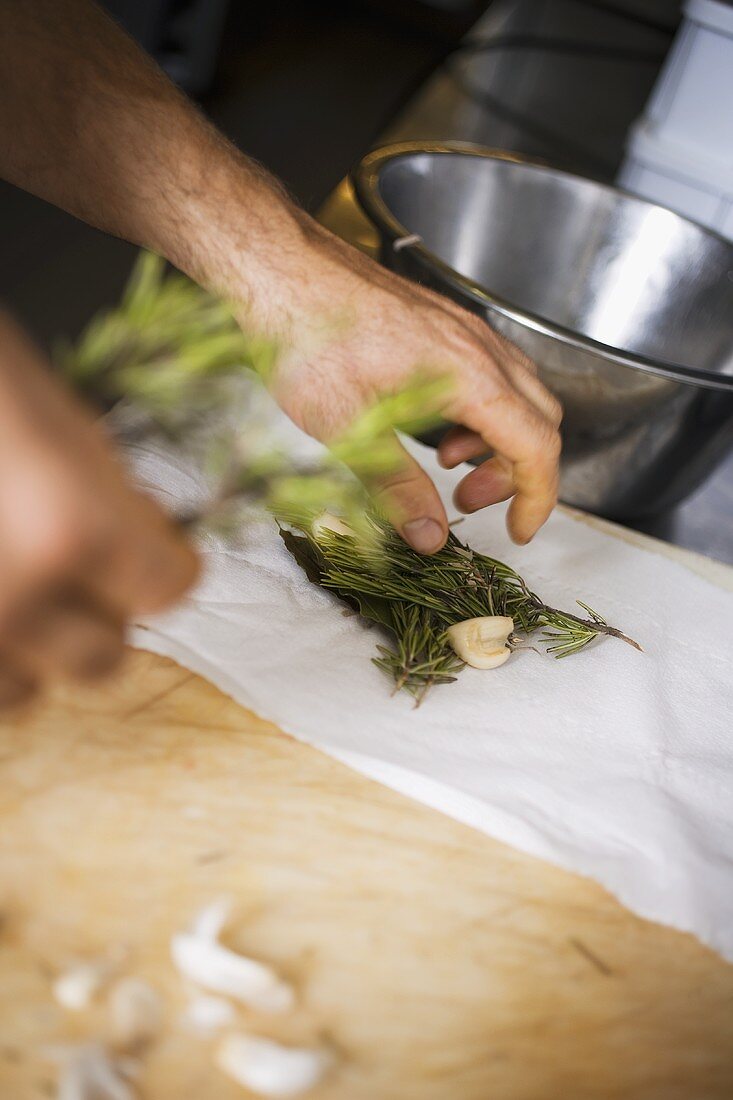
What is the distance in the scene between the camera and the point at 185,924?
1.60 feet

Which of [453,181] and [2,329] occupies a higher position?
[2,329]

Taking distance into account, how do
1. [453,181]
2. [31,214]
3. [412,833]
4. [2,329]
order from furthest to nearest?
[31,214], [453,181], [412,833], [2,329]

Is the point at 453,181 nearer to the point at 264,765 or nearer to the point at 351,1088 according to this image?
the point at 264,765

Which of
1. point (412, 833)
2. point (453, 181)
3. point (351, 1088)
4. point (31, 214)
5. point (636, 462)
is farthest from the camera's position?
point (31, 214)

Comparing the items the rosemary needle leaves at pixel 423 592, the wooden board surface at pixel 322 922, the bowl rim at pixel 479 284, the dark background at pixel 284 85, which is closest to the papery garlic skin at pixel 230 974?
the wooden board surface at pixel 322 922

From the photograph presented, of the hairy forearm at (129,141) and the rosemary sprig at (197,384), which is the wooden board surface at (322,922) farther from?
the hairy forearm at (129,141)

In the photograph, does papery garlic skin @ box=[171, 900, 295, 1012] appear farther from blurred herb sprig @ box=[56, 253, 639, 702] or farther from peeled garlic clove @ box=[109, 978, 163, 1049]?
blurred herb sprig @ box=[56, 253, 639, 702]

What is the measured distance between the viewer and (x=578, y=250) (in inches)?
47.4

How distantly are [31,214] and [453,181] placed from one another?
1238 mm

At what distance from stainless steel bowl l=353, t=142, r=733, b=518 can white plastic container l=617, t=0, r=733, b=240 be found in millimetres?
589

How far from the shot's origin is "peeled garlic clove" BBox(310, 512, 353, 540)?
0.72 meters

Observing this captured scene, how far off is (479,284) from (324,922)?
591 millimetres

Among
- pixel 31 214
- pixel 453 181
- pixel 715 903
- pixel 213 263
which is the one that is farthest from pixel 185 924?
pixel 31 214

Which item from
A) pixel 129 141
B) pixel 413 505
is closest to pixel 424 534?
pixel 413 505
